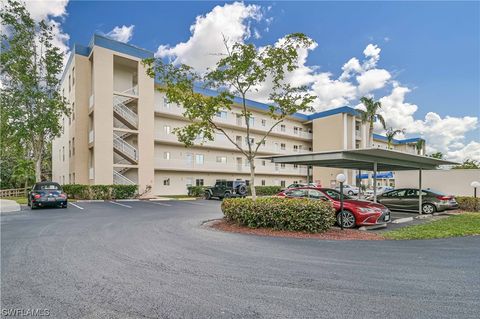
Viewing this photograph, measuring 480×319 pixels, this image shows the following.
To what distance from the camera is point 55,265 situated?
5.43 m

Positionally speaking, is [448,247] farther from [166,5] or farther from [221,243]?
[166,5]

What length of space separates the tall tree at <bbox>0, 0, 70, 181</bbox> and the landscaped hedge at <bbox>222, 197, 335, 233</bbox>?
21807mm

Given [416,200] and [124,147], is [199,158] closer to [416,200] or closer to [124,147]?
[124,147]

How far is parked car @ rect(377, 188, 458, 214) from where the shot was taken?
14.8m

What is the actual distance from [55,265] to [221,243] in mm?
3658

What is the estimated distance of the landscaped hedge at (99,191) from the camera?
2238 cm

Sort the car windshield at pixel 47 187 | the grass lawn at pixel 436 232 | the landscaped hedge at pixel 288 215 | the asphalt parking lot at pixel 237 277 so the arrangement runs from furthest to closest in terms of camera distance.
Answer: the car windshield at pixel 47 187 < the landscaped hedge at pixel 288 215 < the grass lawn at pixel 436 232 < the asphalt parking lot at pixel 237 277

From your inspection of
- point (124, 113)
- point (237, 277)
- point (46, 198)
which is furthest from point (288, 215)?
point (124, 113)

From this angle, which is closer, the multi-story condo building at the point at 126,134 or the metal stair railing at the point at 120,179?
the multi-story condo building at the point at 126,134

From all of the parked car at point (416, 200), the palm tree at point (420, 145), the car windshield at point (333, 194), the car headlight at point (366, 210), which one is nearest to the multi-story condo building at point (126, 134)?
the parked car at point (416, 200)

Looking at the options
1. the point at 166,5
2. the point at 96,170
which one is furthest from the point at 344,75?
the point at 96,170

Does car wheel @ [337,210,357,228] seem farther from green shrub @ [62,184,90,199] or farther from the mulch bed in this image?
green shrub @ [62,184,90,199]

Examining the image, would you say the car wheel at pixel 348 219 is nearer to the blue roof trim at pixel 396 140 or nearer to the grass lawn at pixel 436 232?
the grass lawn at pixel 436 232

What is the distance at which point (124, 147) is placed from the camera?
25.5 metres
